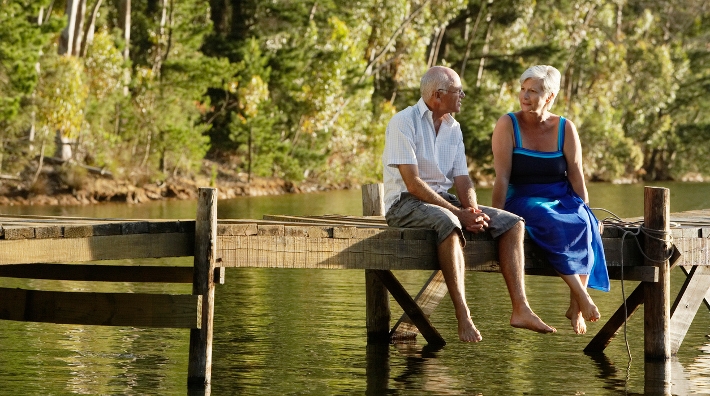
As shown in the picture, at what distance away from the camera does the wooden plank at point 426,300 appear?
11.4 meters

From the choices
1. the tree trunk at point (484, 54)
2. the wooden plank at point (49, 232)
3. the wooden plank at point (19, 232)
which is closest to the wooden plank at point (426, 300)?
the wooden plank at point (49, 232)

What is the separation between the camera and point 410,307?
1123cm

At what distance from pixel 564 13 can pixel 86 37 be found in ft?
92.6

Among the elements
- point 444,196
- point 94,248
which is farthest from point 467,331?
point 94,248

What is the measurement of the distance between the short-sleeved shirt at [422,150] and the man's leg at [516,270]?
24.9 inches

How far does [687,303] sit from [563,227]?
210 cm

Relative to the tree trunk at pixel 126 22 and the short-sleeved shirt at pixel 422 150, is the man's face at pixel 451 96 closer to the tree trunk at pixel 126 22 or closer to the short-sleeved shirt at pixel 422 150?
the short-sleeved shirt at pixel 422 150

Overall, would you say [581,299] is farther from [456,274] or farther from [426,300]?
[426,300]

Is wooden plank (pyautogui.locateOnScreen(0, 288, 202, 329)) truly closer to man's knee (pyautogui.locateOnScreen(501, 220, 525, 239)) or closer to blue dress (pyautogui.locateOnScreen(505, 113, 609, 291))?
man's knee (pyautogui.locateOnScreen(501, 220, 525, 239))

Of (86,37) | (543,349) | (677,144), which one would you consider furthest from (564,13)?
(543,349)

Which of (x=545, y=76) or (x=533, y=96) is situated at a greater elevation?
(x=545, y=76)

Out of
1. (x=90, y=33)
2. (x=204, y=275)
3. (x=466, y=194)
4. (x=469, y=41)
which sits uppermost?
(x=469, y=41)

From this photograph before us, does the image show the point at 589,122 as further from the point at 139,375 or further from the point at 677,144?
the point at 139,375

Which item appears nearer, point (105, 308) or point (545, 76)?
point (105, 308)
